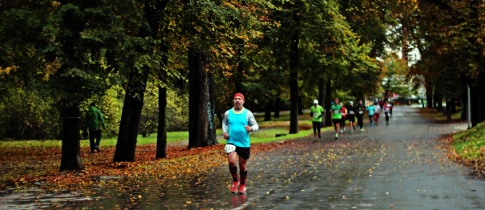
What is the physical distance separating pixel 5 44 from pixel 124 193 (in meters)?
5.04

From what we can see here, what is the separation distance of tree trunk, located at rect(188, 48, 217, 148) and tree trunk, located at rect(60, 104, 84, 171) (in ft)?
34.7

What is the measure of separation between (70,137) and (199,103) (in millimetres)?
11090

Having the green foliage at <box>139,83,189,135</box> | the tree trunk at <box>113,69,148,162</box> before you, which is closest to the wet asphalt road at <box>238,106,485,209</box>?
the tree trunk at <box>113,69,148,162</box>

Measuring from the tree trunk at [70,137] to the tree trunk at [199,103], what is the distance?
34.7 ft

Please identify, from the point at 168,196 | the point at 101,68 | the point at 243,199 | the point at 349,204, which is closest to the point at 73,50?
the point at 101,68

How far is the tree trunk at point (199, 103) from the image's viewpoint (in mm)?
27281

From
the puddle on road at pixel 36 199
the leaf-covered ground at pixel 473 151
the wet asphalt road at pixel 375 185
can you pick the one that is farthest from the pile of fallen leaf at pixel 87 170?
the leaf-covered ground at pixel 473 151

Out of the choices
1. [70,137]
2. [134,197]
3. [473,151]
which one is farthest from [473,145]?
[134,197]

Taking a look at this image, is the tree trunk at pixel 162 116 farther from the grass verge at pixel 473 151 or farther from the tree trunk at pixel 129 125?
the grass verge at pixel 473 151

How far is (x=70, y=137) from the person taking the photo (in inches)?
656

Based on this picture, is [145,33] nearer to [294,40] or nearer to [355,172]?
[355,172]

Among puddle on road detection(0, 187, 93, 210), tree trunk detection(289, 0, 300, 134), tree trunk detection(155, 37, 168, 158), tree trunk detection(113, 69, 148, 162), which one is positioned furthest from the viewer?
tree trunk detection(289, 0, 300, 134)

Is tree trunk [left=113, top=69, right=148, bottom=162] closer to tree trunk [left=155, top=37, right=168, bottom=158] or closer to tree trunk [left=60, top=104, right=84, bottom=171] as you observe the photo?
tree trunk [left=155, top=37, right=168, bottom=158]

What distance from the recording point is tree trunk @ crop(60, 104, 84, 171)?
54.5ft
